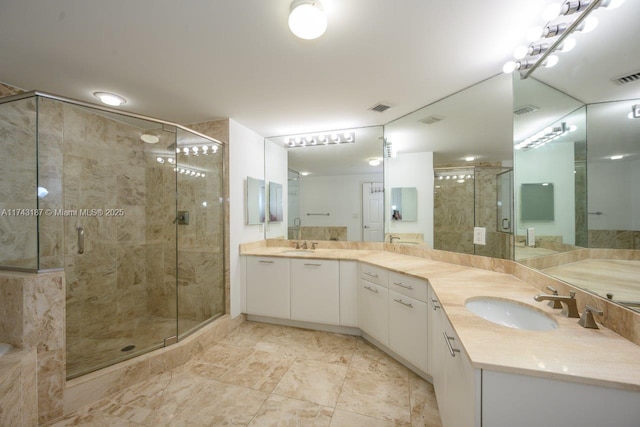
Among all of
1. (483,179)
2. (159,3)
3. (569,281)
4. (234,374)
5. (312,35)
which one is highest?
Answer: (159,3)

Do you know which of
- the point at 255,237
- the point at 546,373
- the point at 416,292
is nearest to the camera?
the point at 546,373

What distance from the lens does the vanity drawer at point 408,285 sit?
5.53ft

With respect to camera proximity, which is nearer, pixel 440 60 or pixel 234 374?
pixel 440 60

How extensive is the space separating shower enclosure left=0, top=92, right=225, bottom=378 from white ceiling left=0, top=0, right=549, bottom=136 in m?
0.29

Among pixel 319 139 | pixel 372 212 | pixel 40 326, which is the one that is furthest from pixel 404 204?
pixel 40 326

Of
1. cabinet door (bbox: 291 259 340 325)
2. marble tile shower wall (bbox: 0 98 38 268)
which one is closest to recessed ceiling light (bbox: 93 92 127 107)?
marble tile shower wall (bbox: 0 98 38 268)

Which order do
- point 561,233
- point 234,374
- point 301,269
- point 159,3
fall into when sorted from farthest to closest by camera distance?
1. point 301,269
2. point 234,374
3. point 561,233
4. point 159,3

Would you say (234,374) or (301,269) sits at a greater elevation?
(301,269)

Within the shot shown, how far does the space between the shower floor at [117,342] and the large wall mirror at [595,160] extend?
2903 mm

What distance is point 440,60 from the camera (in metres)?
1.58

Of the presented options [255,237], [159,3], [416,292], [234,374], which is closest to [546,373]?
[416,292]

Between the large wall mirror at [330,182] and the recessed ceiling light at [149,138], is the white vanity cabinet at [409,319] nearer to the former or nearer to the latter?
the large wall mirror at [330,182]

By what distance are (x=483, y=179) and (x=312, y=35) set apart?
64.9 inches

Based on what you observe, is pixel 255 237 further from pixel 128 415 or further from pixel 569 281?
pixel 569 281
